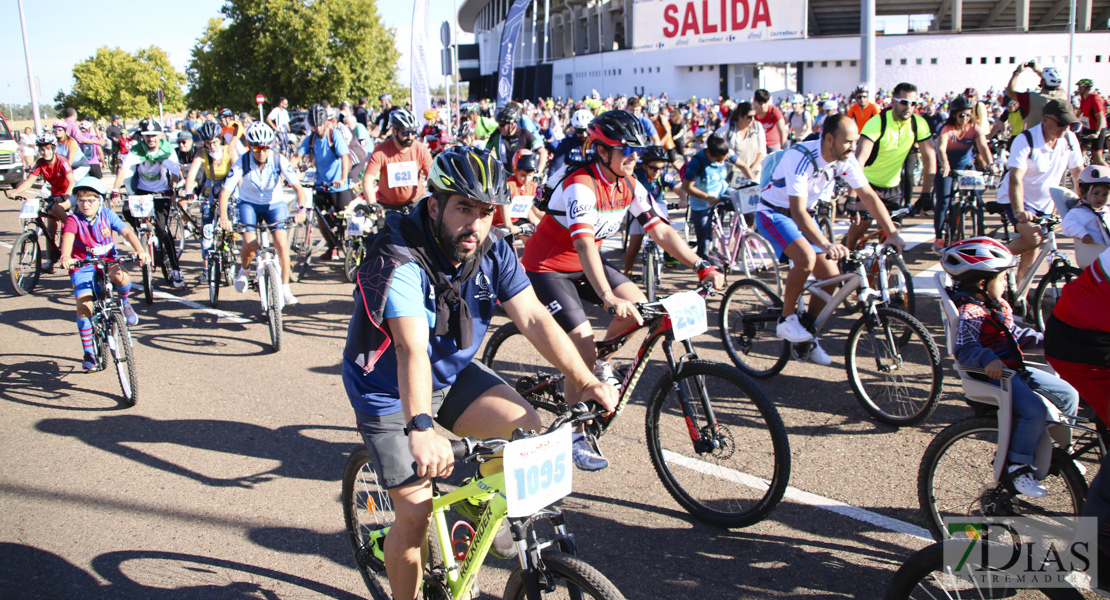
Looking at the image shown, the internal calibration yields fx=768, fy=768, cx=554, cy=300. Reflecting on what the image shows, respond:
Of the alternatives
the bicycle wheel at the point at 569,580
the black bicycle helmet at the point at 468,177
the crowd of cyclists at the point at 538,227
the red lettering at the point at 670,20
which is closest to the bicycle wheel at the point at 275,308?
the crowd of cyclists at the point at 538,227

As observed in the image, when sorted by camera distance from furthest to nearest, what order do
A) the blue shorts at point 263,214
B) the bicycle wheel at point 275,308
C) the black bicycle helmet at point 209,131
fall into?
the black bicycle helmet at point 209,131 < the blue shorts at point 263,214 < the bicycle wheel at point 275,308

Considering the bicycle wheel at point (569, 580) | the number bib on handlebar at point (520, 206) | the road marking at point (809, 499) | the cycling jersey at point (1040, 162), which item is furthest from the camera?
the number bib on handlebar at point (520, 206)

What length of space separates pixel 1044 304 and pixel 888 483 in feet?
11.4

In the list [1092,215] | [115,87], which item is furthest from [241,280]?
[115,87]

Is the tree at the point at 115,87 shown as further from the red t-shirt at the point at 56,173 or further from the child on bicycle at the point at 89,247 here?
the child on bicycle at the point at 89,247

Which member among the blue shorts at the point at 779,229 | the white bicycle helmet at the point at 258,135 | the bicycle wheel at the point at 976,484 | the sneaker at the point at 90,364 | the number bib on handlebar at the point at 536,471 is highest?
the white bicycle helmet at the point at 258,135

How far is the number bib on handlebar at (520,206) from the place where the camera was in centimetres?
784

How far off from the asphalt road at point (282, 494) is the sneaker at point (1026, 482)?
29.1 inches

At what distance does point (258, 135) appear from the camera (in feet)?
27.0

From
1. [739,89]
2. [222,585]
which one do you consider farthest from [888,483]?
[739,89]

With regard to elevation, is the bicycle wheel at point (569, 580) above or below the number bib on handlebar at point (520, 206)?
below

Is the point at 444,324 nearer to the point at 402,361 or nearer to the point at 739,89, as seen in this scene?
the point at 402,361

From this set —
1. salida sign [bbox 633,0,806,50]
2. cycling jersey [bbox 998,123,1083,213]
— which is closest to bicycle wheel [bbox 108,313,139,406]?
cycling jersey [bbox 998,123,1083,213]

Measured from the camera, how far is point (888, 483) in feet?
14.5
